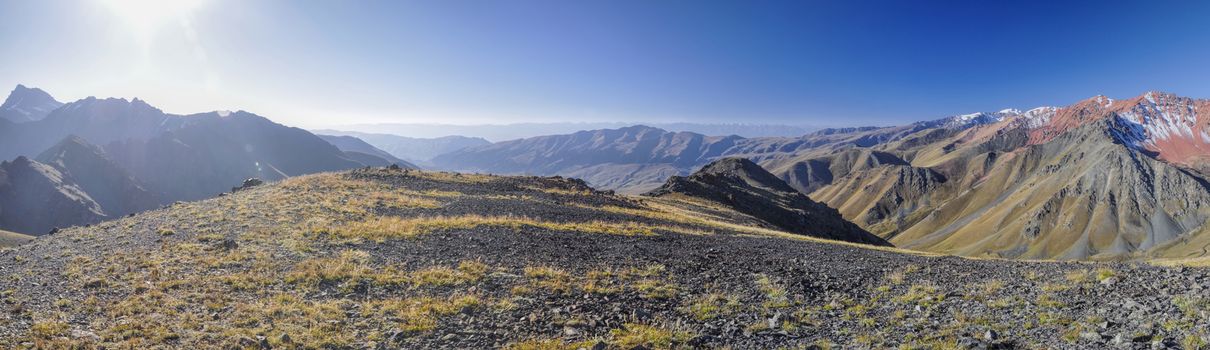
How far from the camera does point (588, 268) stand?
66.6 feet

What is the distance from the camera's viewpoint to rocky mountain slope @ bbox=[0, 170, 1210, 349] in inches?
474

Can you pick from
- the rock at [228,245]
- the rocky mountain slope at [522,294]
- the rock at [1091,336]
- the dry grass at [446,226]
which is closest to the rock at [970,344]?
the rocky mountain slope at [522,294]

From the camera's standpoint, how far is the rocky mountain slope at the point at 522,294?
12.0 m

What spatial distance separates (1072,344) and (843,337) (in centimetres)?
439

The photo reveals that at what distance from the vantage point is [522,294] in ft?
53.1

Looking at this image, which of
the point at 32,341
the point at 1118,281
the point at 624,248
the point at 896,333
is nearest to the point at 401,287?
the point at 32,341

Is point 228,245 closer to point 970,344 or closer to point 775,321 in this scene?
point 775,321

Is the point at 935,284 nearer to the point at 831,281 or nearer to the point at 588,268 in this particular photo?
the point at 831,281

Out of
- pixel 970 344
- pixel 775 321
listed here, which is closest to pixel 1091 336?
pixel 970 344

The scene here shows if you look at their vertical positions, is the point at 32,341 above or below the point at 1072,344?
below

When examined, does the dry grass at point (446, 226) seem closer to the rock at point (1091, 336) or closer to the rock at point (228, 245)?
the rock at point (228, 245)

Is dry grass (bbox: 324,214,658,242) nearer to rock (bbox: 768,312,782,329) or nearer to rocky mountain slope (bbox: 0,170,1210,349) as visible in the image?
rocky mountain slope (bbox: 0,170,1210,349)

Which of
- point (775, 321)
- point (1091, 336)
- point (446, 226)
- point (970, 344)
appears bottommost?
point (446, 226)

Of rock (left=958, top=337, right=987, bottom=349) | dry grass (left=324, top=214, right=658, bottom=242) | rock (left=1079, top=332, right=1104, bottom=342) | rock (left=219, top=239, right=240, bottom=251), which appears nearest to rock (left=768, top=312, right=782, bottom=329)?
rock (left=958, top=337, right=987, bottom=349)
